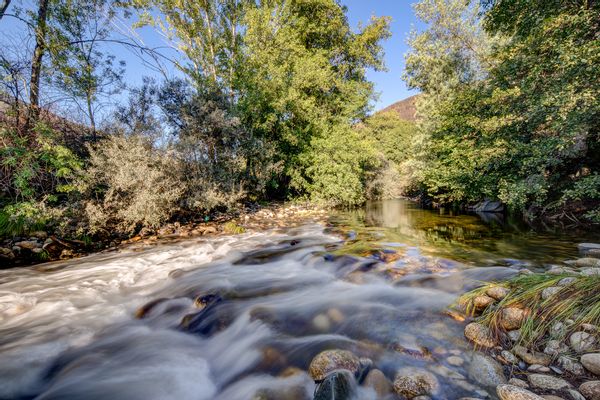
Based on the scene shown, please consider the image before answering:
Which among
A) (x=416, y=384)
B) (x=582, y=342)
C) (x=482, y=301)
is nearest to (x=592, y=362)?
(x=582, y=342)

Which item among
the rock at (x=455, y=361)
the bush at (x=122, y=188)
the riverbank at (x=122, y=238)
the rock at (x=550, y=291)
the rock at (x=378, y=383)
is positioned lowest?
the rock at (x=378, y=383)

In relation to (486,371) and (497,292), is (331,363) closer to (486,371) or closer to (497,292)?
(486,371)

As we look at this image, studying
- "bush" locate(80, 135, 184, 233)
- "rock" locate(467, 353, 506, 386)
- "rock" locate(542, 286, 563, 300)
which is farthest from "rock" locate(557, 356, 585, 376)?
"bush" locate(80, 135, 184, 233)

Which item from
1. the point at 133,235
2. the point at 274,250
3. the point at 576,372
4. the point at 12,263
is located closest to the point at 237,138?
the point at 133,235

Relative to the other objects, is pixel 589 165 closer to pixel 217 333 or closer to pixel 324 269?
pixel 324 269

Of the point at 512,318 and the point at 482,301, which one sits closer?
the point at 512,318

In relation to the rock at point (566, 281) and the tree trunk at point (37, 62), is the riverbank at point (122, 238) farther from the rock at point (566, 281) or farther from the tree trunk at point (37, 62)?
the rock at point (566, 281)

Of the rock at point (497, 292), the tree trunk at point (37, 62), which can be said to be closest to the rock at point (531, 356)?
the rock at point (497, 292)

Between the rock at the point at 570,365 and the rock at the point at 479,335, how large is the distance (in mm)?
465

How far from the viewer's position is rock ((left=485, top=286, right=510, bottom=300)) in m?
3.11

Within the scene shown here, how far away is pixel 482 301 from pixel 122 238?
8879mm

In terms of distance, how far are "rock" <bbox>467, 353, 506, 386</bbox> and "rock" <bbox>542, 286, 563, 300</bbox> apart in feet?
3.59

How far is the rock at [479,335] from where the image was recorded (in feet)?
8.33

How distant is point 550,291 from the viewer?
282 cm
